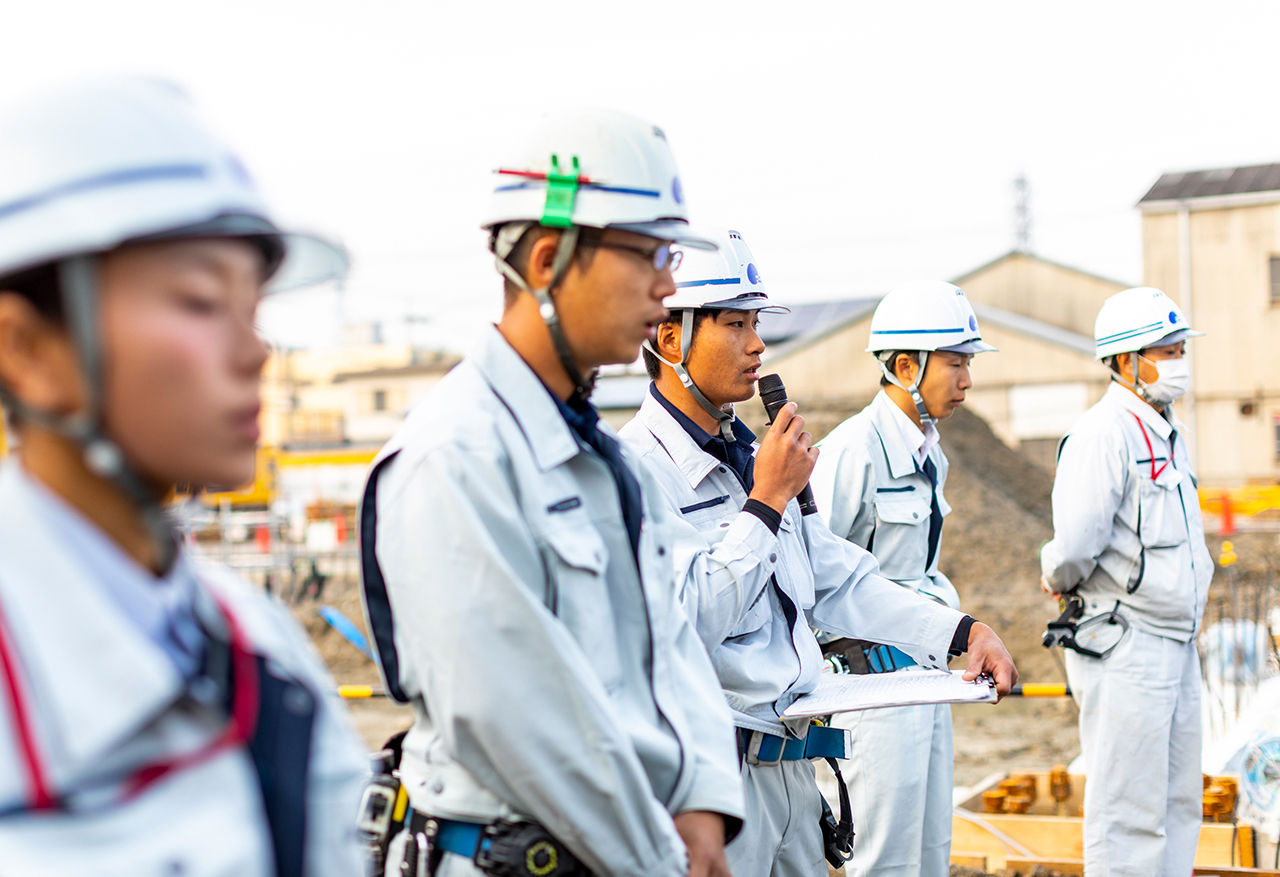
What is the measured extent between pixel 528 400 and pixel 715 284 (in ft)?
5.56

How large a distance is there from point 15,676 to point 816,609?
2.91 m

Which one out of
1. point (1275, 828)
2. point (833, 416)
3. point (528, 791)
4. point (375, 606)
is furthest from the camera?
point (833, 416)

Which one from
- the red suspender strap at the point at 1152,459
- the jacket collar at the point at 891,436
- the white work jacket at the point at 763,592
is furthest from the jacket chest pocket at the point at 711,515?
the red suspender strap at the point at 1152,459

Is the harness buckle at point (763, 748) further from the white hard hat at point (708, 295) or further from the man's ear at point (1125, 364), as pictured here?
the man's ear at point (1125, 364)

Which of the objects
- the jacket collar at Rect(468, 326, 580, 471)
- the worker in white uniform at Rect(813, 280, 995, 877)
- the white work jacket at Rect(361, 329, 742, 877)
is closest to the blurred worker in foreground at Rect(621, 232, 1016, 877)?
the worker in white uniform at Rect(813, 280, 995, 877)

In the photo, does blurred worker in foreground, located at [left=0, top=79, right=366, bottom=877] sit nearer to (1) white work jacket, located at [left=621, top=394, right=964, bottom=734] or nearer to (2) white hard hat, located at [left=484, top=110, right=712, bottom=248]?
(2) white hard hat, located at [left=484, top=110, right=712, bottom=248]

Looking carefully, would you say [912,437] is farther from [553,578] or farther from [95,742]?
[95,742]

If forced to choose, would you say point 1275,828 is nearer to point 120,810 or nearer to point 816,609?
point 816,609

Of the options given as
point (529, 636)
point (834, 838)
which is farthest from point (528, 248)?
point (834, 838)

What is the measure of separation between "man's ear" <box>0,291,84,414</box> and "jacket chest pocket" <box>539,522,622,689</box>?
3.14ft

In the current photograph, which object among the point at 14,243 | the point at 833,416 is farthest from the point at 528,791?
the point at 833,416

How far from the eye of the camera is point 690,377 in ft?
12.1

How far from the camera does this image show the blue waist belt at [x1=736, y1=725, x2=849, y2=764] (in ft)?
10.8

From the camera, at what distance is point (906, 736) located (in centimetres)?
441
